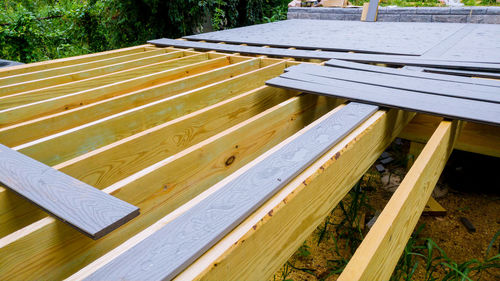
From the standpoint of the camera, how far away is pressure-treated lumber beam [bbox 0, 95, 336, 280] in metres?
0.87

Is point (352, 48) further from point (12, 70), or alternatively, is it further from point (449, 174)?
point (12, 70)

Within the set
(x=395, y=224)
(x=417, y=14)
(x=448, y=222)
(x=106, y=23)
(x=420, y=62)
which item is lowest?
(x=448, y=222)

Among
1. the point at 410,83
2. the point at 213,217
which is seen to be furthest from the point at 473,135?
the point at 213,217

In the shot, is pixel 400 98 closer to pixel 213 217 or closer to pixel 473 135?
pixel 473 135

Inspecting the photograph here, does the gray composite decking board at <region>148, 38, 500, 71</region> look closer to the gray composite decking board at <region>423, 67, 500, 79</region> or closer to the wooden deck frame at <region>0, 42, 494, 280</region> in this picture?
the gray composite decking board at <region>423, 67, 500, 79</region>

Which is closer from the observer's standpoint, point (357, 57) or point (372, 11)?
point (357, 57)

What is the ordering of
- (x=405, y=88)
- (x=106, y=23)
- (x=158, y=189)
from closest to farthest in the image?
(x=158, y=189) → (x=405, y=88) → (x=106, y=23)

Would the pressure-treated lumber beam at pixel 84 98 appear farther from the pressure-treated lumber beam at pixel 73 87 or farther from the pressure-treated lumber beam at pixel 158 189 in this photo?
the pressure-treated lumber beam at pixel 158 189

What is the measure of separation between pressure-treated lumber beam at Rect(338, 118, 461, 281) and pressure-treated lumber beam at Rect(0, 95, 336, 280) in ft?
2.31

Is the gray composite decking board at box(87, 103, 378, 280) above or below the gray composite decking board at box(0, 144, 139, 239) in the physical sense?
above

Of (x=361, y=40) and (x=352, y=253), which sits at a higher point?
(x=361, y=40)

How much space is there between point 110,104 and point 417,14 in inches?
213

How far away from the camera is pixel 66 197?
1.02 meters

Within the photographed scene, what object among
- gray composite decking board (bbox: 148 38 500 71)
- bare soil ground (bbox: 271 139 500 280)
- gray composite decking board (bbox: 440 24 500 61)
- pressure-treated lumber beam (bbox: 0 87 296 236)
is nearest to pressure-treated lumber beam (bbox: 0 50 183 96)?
gray composite decking board (bbox: 148 38 500 71)
